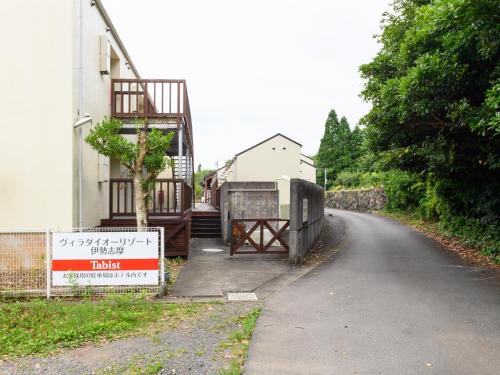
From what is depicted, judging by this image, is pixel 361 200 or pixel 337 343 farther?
pixel 361 200

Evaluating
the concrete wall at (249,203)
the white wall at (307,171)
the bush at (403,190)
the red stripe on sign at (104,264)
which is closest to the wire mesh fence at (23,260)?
the red stripe on sign at (104,264)

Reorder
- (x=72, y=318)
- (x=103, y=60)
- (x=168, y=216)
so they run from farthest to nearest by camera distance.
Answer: (x=168, y=216) → (x=103, y=60) → (x=72, y=318)

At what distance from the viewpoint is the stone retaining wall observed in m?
27.5

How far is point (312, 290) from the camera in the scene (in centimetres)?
721

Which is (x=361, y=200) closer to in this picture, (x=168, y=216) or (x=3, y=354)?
(x=168, y=216)

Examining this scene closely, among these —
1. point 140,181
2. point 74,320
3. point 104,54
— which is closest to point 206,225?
point 104,54

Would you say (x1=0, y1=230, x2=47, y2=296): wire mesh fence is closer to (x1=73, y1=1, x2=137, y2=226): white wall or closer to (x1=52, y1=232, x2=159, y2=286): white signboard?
(x1=52, y1=232, x2=159, y2=286): white signboard

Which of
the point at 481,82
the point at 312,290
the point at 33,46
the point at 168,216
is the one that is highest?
the point at 33,46

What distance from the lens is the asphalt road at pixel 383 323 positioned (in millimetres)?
4047

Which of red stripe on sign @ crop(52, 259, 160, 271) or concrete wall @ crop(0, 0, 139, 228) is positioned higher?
concrete wall @ crop(0, 0, 139, 228)

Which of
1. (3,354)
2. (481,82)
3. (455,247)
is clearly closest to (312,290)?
(3,354)

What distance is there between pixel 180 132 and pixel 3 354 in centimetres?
690

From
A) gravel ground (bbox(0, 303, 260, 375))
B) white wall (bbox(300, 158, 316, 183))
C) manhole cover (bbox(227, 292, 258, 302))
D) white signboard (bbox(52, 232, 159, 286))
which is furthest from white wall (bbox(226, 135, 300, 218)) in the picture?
gravel ground (bbox(0, 303, 260, 375))

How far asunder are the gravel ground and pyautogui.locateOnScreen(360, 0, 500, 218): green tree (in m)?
5.22
